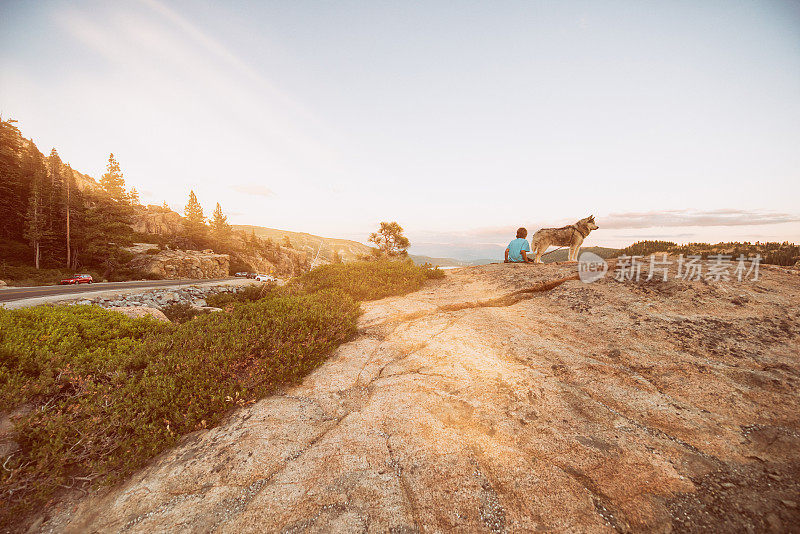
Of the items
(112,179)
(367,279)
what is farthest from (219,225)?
(367,279)

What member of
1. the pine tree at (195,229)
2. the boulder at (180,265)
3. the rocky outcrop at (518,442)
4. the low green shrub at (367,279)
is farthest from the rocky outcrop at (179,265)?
the rocky outcrop at (518,442)

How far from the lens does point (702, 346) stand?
4238 mm

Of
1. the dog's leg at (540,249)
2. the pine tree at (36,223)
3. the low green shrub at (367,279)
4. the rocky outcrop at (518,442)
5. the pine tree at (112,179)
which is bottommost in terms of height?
the rocky outcrop at (518,442)

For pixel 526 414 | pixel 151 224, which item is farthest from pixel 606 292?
pixel 151 224

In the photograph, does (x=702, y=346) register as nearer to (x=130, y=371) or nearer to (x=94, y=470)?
(x=94, y=470)

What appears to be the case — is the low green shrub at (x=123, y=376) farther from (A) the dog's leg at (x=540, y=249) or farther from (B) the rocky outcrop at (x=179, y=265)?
(B) the rocky outcrop at (x=179, y=265)

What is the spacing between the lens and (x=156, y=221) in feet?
197

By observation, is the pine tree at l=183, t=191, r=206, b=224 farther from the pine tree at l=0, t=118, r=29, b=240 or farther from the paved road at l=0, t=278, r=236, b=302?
the paved road at l=0, t=278, r=236, b=302

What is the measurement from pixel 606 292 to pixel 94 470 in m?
9.05

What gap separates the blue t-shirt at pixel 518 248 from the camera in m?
10.9

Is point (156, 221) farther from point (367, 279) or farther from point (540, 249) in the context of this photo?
point (540, 249)

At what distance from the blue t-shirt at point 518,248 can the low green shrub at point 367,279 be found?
10.6 feet

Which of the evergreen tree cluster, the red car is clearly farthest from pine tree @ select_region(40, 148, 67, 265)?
the red car

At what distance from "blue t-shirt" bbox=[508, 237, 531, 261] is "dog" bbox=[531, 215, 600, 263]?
0.49 metres
